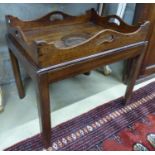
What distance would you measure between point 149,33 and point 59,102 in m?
0.77

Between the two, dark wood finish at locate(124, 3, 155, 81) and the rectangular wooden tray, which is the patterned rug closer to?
dark wood finish at locate(124, 3, 155, 81)

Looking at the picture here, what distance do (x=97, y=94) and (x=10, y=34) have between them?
0.73m

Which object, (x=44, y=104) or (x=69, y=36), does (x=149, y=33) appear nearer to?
(x=69, y=36)

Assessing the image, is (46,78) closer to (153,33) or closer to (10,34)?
(10,34)

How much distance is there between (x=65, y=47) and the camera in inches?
33.9

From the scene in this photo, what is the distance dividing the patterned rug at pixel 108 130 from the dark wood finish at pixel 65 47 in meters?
0.10

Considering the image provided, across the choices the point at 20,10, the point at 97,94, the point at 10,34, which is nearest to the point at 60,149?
the point at 97,94

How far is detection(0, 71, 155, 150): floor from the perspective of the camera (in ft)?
3.51

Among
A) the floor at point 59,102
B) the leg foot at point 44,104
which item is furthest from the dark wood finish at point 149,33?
the leg foot at point 44,104

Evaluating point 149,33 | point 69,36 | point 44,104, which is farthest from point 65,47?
point 149,33

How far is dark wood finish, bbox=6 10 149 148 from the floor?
0.19m

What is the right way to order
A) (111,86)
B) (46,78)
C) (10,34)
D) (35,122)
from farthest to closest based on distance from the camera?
(111,86) < (35,122) < (10,34) < (46,78)

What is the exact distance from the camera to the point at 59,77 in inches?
30.5

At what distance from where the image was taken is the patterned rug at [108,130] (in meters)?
1.01
